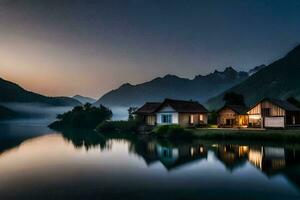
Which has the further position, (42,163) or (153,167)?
(42,163)

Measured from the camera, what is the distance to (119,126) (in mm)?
70938

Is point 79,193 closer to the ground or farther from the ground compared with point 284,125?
closer to the ground

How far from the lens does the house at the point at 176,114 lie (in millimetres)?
57281

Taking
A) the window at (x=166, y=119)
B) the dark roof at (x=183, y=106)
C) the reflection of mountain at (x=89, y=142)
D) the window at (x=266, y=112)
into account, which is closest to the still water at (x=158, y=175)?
the reflection of mountain at (x=89, y=142)

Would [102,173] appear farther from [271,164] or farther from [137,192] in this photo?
[271,164]

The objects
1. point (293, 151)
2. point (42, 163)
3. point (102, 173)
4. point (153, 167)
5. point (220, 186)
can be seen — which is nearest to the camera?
point (220, 186)

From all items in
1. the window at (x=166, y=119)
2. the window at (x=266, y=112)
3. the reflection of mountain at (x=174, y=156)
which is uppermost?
the window at (x=266, y=112)

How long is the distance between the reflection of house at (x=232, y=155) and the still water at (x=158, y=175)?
0.07ft

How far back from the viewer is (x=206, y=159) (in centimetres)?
2886

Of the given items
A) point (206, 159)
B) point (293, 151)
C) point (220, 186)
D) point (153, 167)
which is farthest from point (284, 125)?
point (220, 186)

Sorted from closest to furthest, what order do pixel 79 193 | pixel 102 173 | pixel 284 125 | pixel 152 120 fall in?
pixel 79 193 < pixel 102 173 < pixel 284 125 < pixel 152 120

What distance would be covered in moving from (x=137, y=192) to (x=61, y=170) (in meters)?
9.19

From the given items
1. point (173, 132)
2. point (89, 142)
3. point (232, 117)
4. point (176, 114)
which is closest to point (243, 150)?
point (173, 132)

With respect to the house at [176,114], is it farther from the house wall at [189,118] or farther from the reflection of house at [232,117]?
the reflection of house at [232,117]
